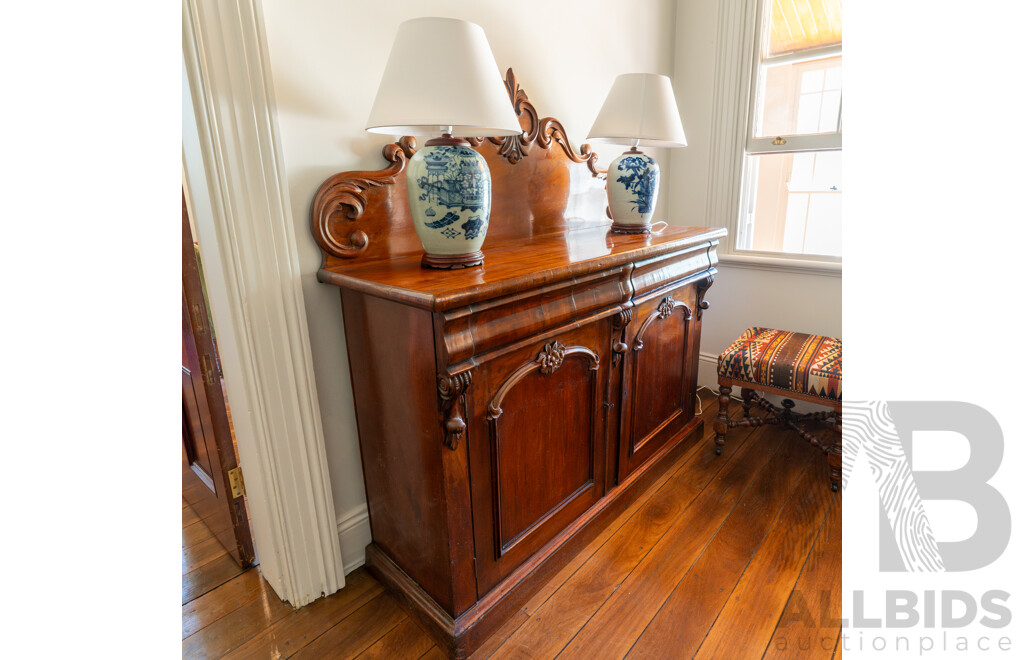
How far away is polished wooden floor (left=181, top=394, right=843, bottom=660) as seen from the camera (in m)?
1.31

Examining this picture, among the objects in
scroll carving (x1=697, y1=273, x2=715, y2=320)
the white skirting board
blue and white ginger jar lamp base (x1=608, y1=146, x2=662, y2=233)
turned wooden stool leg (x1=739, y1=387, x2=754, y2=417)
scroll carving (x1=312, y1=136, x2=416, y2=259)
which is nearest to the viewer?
scroll carving (x1=312, y1=136, x2=416, y2=259)

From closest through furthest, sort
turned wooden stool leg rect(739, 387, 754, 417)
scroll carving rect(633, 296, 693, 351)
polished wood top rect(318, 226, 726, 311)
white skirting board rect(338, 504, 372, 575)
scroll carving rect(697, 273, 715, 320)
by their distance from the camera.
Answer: polished wood top rect(318, 226, 726, 311), white skirting board rect(338, 504, 372, 575), scroll carving rect(633, 296, 693, 351), scroll carving rect(697, 273, 715, 320), turned wooden stool leg rect(739, 387, 754, 417)

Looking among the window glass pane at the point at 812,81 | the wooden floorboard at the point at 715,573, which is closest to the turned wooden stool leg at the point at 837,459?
the wooden floorboard at the point at 715,573

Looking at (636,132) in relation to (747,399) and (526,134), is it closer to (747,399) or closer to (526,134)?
(526,134)

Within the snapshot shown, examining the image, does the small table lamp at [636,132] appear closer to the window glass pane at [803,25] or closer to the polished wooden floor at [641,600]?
the window glass pane at [803,25]

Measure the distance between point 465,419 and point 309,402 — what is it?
0.48 meters

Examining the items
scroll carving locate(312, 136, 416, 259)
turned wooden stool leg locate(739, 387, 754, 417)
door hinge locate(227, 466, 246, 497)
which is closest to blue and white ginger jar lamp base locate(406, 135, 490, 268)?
scroll carving locate(312, 136, 416, 259)

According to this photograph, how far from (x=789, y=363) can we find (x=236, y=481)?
1987 mm

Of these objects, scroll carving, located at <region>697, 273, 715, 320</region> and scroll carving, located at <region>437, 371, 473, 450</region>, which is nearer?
scroll carving, located at <region>437, 371, 473, 450</region>

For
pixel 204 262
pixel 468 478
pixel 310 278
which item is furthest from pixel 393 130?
pixel 468 478

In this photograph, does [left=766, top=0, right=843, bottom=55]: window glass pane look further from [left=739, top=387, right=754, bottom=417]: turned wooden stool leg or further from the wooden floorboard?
the wooden floorboard

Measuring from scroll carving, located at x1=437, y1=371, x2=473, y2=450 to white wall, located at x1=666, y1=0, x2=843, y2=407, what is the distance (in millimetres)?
1934

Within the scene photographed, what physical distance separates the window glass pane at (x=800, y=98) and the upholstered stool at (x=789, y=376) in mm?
943

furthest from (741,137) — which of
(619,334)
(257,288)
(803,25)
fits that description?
(257,288)
